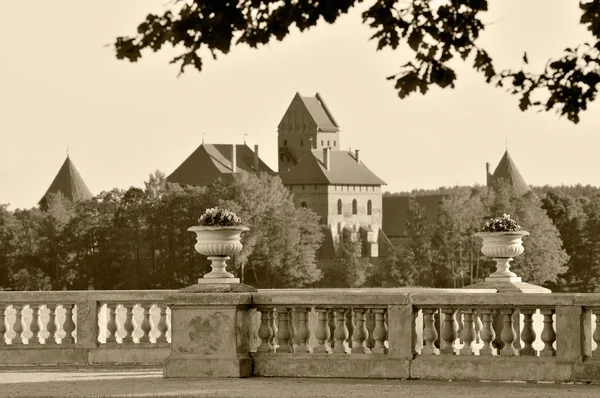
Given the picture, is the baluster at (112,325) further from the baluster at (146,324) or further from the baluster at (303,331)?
the baluster at (303,331)

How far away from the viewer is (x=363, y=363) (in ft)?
56.5

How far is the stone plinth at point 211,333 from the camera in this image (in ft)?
57.5

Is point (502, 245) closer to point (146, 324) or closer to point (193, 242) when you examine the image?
point (146, 324)

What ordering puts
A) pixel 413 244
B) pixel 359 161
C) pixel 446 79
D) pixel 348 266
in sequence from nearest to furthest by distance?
1. pixel 446 79
2. pixel 413 244
3. pixel 348 266
4. pixel 359 161

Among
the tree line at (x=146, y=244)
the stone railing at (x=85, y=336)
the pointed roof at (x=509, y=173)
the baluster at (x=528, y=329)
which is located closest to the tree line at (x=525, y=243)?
the tree line at (x=146, y=244)

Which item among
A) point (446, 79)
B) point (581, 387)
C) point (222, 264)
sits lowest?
point (581, 387)

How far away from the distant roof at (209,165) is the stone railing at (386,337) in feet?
525

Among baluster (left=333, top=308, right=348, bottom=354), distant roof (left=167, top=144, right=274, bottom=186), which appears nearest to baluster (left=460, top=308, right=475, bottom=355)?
baluster (left=333, top=308, right=348, bottom=354)

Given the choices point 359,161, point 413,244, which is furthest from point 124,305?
point 359,161

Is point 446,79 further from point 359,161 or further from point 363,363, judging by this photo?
point 359,161

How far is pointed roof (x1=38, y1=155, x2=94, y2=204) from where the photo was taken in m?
187

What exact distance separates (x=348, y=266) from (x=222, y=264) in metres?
129

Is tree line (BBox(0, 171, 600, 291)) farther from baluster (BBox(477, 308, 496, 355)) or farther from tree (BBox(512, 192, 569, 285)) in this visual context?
baluster (BBox(477, 308, 496, 355))

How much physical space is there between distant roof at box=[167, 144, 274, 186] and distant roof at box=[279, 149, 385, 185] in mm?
5554
